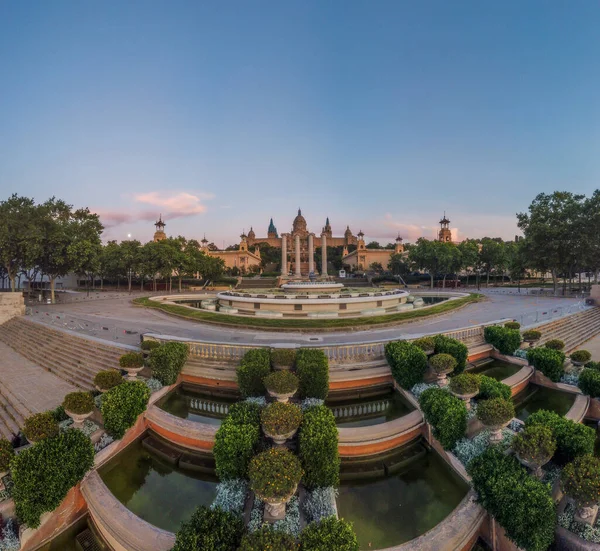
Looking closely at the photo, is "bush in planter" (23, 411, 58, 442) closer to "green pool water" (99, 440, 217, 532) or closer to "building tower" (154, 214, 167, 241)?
"green pool water" (99, 440, 217, 532)

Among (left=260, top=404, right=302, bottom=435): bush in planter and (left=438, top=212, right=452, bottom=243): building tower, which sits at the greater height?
(left=438, top=212, right=452, bottom=243): building tower

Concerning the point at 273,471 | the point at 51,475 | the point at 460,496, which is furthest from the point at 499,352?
the point at 51,475

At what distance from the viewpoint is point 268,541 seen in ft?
15.8

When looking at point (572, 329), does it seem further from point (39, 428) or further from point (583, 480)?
point (39, 428)

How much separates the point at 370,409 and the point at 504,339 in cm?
880

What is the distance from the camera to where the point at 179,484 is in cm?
823

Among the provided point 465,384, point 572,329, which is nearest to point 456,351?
point 465,384

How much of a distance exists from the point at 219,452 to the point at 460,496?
5.95 meters

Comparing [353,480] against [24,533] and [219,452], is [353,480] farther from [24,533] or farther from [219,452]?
[24,533]

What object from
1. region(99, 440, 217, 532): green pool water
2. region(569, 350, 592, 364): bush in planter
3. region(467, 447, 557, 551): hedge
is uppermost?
region(569, 350, 592, 364): bush in planter

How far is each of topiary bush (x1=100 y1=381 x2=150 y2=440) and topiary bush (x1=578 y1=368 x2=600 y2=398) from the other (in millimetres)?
15097

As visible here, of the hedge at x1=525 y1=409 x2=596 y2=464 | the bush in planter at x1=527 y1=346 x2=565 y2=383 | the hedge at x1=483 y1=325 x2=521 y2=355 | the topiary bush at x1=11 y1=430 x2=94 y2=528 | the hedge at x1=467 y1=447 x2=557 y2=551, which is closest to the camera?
the hedge at x1=467 y1=447 x2=557 y2=551

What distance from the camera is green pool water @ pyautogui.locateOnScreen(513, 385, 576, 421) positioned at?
37.9 ft

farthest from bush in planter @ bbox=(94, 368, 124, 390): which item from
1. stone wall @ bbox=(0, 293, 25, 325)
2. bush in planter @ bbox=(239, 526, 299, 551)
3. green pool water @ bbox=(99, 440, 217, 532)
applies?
stone wall @ bbox=(0, 293, 25, 325)
